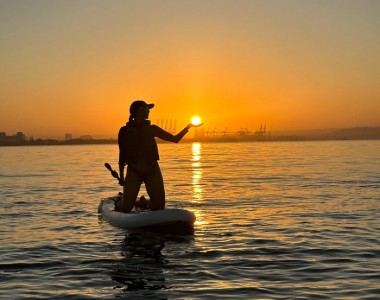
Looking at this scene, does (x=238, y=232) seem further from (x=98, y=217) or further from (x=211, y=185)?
(x=211, y=185)

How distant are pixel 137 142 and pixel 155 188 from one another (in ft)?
4.24

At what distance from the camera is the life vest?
43.9ft

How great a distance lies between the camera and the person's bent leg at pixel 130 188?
1358 centimetres

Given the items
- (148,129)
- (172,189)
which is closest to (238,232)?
(148,129)

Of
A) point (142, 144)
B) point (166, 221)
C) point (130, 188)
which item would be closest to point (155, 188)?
point (130, 188)

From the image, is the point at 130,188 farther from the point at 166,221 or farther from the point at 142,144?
the point at 166,221

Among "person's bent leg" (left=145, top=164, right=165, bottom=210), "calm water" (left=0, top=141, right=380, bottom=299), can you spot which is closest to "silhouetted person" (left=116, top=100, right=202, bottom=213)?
"person's bent leg" (left=145, top=164, right=165, bottom=210)

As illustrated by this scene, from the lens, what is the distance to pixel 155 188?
44.4 ft

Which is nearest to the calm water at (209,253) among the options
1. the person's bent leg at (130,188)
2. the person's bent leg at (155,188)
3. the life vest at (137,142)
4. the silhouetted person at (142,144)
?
the person's bent leg at (130,188)

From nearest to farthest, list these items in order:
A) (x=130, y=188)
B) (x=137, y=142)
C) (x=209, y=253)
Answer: (x=209, y=253) < (x=137, y=142) < (x=130, y=188)

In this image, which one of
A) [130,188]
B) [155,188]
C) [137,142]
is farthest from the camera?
[130,188]

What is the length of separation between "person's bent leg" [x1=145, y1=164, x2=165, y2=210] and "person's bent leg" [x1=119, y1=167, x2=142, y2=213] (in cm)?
30

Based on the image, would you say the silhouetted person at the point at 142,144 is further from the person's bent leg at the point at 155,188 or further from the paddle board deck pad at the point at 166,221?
the paddle board deck pad at the point at 166,221

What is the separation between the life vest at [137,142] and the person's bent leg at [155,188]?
1.32ft
